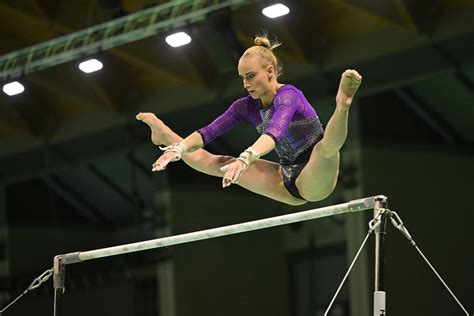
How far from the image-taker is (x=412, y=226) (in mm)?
10195

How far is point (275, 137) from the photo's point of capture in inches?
199

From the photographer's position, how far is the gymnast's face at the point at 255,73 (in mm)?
5477

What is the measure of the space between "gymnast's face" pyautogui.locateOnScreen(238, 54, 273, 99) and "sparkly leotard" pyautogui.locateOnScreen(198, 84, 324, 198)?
0.10 metres

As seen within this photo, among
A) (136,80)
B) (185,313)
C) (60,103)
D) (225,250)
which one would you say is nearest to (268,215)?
(225,250)

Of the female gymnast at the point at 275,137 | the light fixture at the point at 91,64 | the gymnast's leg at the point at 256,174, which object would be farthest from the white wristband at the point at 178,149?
the light fixture at the point at 91,64

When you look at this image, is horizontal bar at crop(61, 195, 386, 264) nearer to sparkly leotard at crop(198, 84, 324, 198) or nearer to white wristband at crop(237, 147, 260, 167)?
white wristband at crop(237, 147, 260, 167)

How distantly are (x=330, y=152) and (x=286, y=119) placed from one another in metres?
0.33

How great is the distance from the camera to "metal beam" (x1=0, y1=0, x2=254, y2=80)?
10203 millimetres

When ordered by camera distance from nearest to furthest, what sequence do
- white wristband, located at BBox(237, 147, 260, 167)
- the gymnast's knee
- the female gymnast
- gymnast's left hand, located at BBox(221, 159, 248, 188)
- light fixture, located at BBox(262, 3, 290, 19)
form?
gymnast's left hand, located at BBox(221, 159, 248, 188), white wristband, located at BBox(237, 147, 260, 167), the female gymnast, the gymnast's knee, light fixture, located at BBox(262, 3, 290, 19)

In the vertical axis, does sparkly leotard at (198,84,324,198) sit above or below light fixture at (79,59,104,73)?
below

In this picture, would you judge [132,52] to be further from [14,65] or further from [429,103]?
[429,103]

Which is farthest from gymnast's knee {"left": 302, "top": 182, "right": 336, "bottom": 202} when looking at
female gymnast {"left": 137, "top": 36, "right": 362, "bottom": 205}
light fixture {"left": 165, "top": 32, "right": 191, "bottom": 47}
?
light fixture {"left": 165, "top": 32, "right": 191, "bottom": 47}

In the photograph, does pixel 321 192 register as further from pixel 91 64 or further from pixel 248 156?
pixel 91 64

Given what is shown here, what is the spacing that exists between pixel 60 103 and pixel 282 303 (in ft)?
13.9
